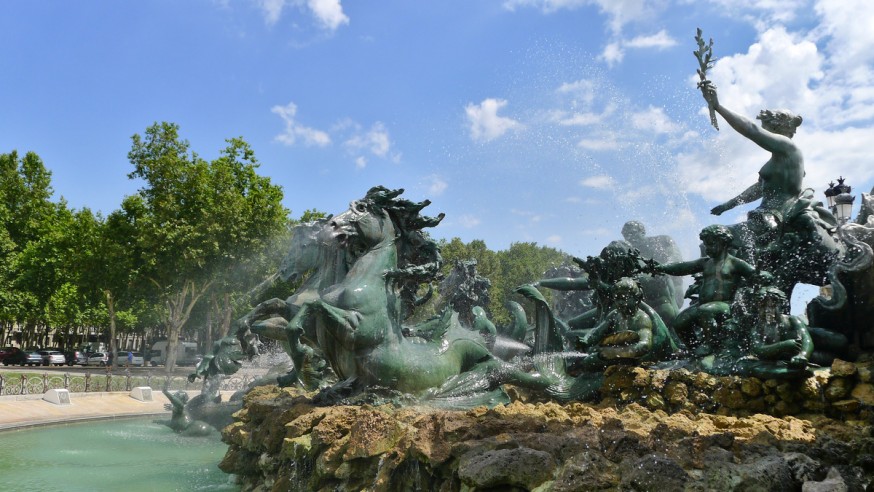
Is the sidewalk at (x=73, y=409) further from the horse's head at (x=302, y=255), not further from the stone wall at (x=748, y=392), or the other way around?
the stone wall at (x=748, y=392)

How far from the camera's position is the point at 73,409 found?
47.7ft

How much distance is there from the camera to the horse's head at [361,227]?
6586 millimetres

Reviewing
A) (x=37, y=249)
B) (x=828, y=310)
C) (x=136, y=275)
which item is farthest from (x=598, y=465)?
(x=37, y=249)

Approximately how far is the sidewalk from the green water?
2.21 ft

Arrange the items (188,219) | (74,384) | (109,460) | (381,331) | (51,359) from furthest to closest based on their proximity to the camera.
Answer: (51,359) < (188,219) < (74,384) < (109,460) < (381,331)

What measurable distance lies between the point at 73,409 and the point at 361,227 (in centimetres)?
1135

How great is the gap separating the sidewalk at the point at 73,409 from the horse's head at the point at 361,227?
8.19 meters

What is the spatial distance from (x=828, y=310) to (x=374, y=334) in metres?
4.00

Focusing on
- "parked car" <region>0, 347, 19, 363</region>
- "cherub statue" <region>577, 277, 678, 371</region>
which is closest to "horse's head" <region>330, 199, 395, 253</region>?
"cherub statue" <region>577, 277, 678, 371</region>

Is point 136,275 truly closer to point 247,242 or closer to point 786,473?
point 247,242

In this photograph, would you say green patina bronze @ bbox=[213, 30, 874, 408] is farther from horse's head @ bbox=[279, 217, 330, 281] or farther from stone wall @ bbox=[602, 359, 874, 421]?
horse's head @ bbox=[279, 217, 330, 281]

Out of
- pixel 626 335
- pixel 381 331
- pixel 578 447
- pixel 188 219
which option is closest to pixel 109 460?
pixel 381 331

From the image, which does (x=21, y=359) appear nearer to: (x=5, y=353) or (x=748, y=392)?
(x=5, y=353)

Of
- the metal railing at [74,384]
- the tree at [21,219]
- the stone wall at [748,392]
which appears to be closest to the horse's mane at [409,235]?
the stone wall at [748,392]
